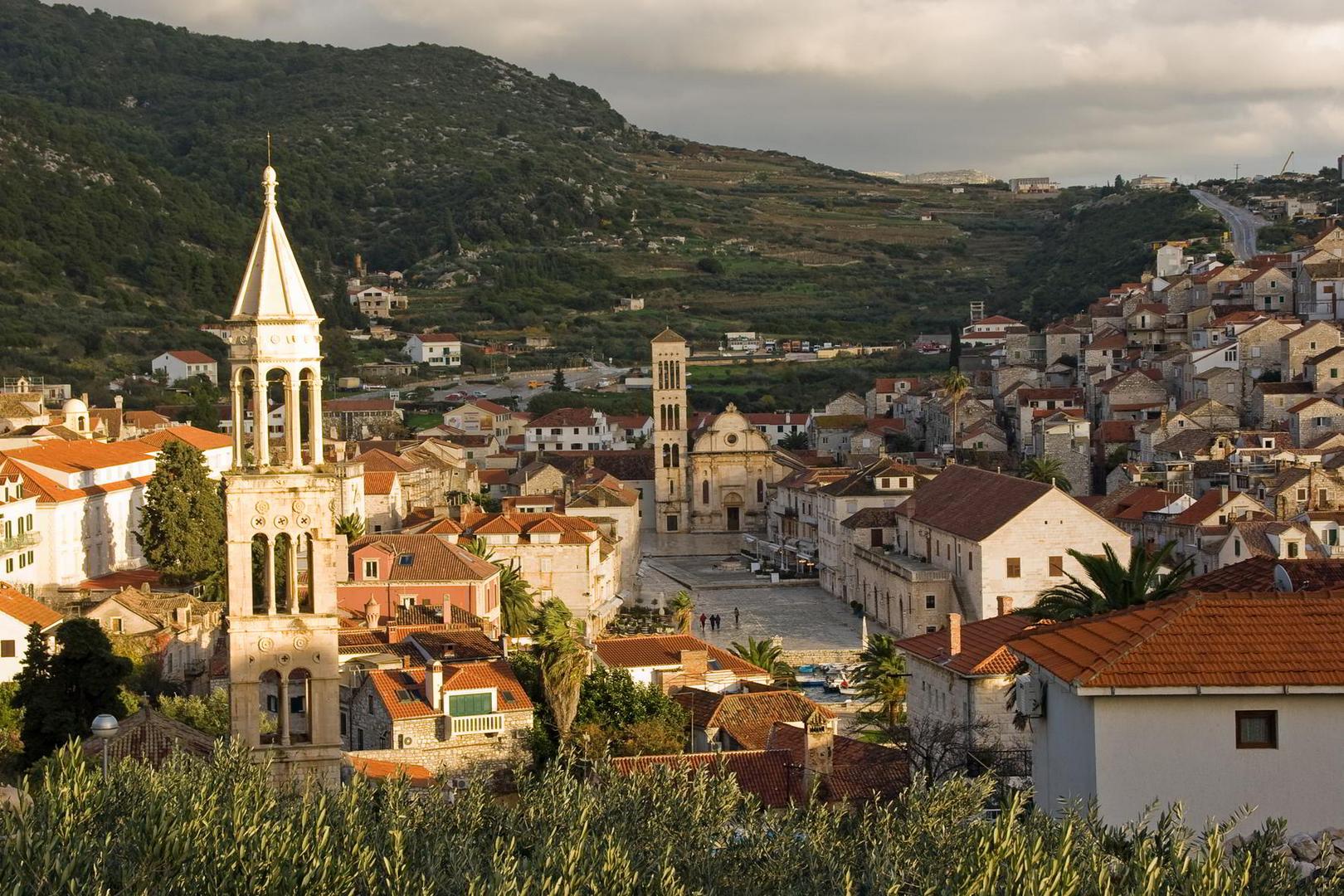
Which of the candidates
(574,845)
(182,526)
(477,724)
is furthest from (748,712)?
(182,526)

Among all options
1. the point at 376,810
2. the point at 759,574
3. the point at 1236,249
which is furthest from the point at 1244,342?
the point at 376,810

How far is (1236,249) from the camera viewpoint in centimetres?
13750

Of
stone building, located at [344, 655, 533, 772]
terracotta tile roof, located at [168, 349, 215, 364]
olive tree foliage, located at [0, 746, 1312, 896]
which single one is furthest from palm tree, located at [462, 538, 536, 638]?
terracotta tile roof, located at [168, 349, 215, 364]

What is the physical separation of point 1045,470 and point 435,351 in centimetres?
7705

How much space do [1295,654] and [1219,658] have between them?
665 millimetres

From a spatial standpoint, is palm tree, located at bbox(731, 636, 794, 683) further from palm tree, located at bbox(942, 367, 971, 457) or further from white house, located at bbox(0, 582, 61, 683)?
palm tree, located at bbox(942, 367, 971, 457)

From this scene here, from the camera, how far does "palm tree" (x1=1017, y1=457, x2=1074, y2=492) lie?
3226 inches

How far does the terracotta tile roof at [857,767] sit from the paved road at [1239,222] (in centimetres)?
10535

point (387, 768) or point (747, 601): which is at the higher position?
point (387, 768)

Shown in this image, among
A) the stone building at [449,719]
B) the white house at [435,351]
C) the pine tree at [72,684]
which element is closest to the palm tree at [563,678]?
the stone building at [449,719]

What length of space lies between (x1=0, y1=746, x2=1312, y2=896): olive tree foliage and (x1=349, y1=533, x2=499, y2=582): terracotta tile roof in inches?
1274

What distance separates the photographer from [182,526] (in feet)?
180

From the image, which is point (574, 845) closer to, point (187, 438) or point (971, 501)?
point (971, 501)

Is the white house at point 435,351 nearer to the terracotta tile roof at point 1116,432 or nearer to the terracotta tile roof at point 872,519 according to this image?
the terracotta tile roof at point 1116,432
